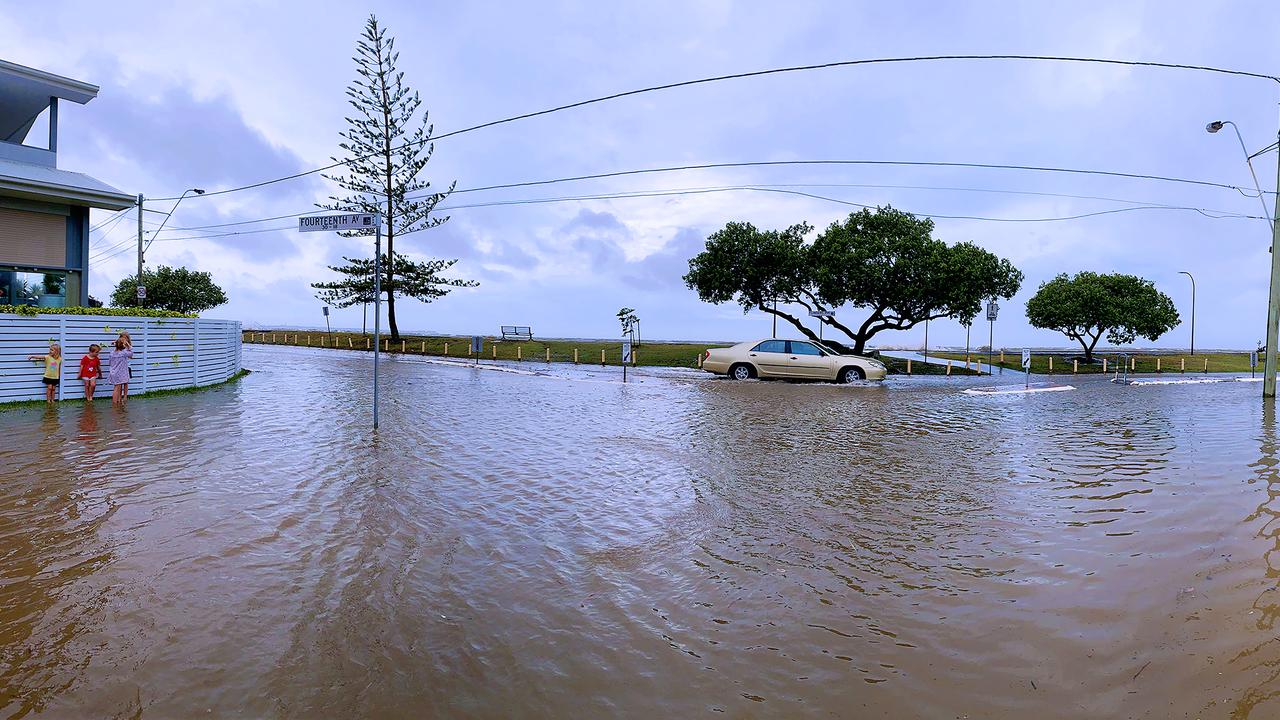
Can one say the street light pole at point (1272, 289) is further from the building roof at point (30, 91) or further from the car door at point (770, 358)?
the building roof at point (30, 91)

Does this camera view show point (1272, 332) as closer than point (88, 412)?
No

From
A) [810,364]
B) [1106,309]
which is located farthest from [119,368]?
[1106,309]

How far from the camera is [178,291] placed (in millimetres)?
64812

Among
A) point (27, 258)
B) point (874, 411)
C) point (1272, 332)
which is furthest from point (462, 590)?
point (1272, 332)

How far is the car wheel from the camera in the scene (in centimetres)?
2253

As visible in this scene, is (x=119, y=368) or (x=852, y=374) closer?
(x=119, y=368)

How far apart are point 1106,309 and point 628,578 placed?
48.8 metres

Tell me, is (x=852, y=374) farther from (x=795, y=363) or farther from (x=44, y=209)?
(x=44, y=209)

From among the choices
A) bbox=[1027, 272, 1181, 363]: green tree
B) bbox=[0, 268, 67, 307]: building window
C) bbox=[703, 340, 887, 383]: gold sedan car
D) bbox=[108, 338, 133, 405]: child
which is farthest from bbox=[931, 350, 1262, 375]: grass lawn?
bbox=[0, 268, 67, 307]: building window

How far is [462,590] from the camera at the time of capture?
4.12 metres

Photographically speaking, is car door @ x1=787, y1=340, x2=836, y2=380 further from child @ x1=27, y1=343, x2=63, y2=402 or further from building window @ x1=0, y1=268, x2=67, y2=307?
building window @ x1=0, y1=268, x2=67, y2=307

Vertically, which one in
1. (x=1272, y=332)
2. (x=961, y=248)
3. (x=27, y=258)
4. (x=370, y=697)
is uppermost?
(x=961, y=248)

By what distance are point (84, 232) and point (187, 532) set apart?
1948cm

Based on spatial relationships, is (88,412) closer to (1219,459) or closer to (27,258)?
(27,258)
